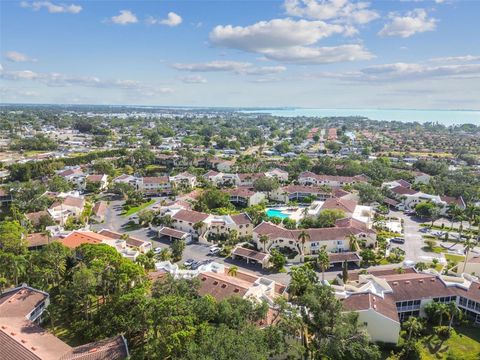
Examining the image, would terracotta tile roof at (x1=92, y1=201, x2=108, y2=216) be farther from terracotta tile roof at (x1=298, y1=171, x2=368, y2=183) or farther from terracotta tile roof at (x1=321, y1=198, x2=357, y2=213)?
terracotta tile roof at (x1=298, y1=171, x2=368, y2=183)

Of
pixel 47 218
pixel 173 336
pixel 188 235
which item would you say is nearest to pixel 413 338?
pixel 173 336

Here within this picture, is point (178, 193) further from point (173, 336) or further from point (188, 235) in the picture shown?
point (173, 336)

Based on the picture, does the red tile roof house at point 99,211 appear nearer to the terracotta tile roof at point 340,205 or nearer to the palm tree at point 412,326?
the terracotta tile roof at point 340,205

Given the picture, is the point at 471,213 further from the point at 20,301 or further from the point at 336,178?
the point at 20,301

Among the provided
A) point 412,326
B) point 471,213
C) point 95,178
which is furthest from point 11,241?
point 471,213

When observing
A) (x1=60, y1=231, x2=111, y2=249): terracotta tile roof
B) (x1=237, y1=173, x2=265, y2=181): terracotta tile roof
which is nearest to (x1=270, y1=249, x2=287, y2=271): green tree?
(x1=60, y1=231, x2=111, y2=249): terracotta tile roof

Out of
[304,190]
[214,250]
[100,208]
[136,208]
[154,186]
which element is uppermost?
[304,190]

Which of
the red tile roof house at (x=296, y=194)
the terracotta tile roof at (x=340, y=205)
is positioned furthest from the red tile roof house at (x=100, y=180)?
the terracotta tile roof at (x=340, y=205)
